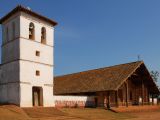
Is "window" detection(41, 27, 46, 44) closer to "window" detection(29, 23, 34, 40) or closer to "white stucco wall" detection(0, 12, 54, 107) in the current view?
"white stucco wall" detection(0, 12, 54, 107)

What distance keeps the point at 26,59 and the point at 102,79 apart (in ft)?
49.2

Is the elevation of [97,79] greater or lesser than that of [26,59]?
lesser

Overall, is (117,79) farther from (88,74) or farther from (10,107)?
(10,107)

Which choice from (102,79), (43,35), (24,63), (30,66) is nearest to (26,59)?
(24,63)

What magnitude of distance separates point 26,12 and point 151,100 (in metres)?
29.8

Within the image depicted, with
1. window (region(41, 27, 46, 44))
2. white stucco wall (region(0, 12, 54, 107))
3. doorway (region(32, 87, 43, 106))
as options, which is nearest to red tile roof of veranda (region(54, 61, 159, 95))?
white stucco wall (region(0, 12, 54, 107))

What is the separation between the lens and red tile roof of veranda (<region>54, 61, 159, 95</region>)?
129ft

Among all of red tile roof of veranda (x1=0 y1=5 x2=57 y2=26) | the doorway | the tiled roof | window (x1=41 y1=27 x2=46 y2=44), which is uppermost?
red tile roof of veranda (x1=0 y1=5 x2=57 y2=26)

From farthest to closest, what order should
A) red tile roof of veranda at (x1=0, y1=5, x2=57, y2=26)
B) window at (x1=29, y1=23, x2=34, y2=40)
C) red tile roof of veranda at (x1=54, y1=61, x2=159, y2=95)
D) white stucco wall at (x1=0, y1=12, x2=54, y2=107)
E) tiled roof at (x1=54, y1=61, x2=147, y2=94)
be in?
1. red tile roof of veranda at (x1=54, y1=61, x2=159, y2=95)
2. tiled roof at (x1=54, y1=61, x2=147, y2=94)
3. window at (x1=29, y1=23, x2=34, y2=40)
4. red tile roof of veranda at (x1=0, y1=5, x2=57, y2=26)
5. white stucco wall at (x1=0, y1=12, x2=54, y2=107)

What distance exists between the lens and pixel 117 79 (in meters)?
39.1

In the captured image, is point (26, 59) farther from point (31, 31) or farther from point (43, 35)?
point (43, 35)

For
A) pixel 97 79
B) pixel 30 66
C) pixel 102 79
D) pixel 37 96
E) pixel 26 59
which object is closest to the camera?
pixel 26 59

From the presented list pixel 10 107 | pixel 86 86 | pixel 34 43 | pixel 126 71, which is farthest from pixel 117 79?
pixel 10 107

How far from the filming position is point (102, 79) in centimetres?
4219
